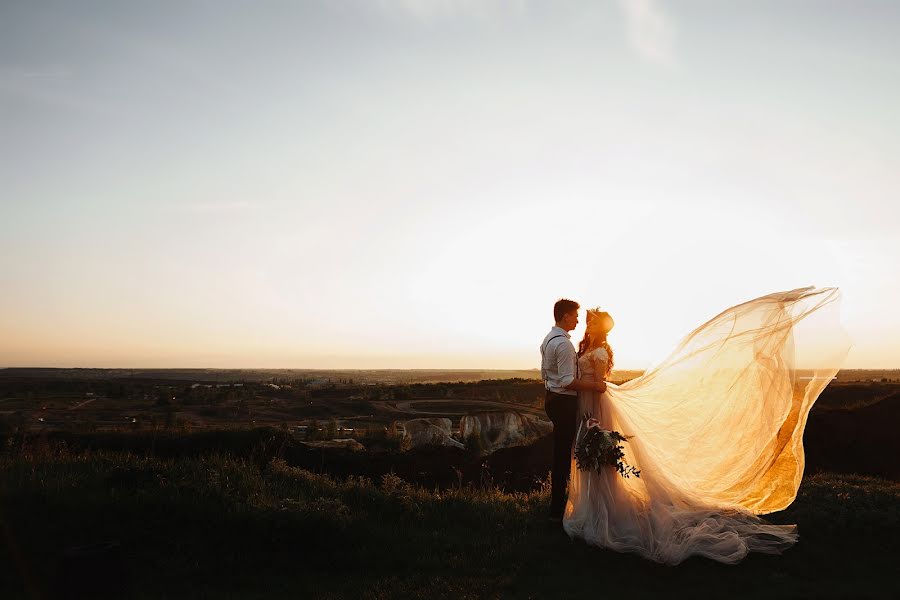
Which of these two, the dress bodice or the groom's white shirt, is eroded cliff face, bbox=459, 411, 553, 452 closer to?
the dress bodice

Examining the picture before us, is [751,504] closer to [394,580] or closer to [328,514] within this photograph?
[394,580]

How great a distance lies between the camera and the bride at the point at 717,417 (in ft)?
25.7

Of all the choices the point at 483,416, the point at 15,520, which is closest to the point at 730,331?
the point at 15,520

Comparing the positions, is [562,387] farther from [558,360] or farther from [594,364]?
[594,364]

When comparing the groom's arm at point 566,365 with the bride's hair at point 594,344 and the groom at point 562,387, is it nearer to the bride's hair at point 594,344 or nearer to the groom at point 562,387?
the groom at point 562,387

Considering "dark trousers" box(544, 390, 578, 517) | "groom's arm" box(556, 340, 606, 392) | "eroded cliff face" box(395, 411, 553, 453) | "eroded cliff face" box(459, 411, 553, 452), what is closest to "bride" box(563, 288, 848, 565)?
"dark trousers" box(544, 390, 578, 517)

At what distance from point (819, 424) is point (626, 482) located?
47.7 ft

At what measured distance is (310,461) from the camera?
621 inches

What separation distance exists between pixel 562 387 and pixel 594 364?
565 mm

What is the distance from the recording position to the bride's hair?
27.4 ft

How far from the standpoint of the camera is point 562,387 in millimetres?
8086

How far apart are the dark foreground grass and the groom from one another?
0.68m

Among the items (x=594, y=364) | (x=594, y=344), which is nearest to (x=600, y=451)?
(x=594, y=364)

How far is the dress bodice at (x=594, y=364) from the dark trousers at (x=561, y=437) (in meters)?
0.36
